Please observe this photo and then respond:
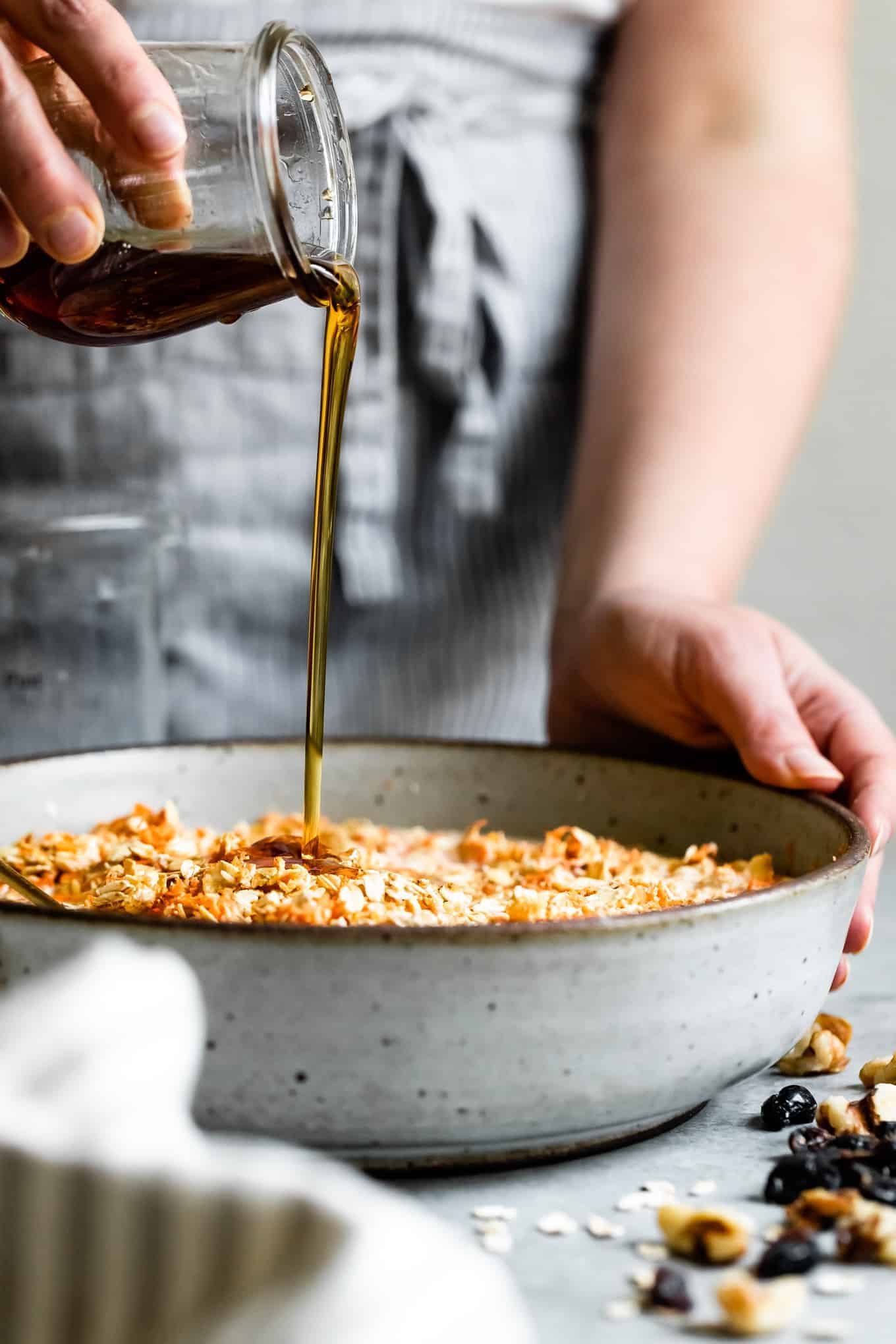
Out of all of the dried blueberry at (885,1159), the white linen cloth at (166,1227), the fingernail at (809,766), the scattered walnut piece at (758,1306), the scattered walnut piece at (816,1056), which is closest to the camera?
the white linen cloth at (166,1227)

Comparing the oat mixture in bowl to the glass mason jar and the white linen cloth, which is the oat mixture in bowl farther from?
the glass mason jar

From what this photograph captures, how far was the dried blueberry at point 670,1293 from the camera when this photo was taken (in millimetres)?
464

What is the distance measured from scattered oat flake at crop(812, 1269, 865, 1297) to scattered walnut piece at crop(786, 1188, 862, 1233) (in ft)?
0.07

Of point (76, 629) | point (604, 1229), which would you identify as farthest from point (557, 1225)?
point (76, 629)

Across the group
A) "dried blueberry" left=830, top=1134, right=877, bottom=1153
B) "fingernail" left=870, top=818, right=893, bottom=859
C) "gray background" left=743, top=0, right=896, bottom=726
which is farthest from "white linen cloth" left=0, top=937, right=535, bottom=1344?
"gray background" left=743, top=0, right=896, bottom=726

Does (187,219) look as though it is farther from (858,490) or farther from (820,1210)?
(858,490)

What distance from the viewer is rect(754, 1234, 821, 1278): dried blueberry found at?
48 cm

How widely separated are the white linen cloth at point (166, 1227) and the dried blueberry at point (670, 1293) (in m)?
0.09

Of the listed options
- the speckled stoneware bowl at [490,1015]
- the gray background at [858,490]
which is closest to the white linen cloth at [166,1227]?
the speckled stoneware bowl at [490,1015]

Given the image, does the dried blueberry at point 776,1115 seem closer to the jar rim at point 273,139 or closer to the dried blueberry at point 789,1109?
the dried blueberry at point 789,1109

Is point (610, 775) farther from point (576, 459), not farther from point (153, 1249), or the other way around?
point (153, 1249)

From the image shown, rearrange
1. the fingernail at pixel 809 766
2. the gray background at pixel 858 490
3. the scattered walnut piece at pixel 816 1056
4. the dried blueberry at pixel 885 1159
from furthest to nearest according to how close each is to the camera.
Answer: the gray background at pixel 858 490 < the fingernail at pixel 809 766 < the scattered walnut piece at pixel 816 1056 < the dried blueberry at pixel 885 1159

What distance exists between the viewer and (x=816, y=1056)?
670 mm

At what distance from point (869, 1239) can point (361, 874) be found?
0.78 feet
